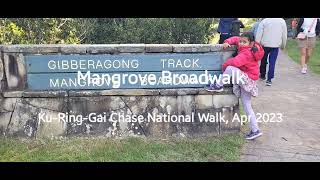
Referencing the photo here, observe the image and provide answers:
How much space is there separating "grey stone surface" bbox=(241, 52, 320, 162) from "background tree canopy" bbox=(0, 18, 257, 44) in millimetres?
1784

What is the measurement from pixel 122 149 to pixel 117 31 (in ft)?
12.9

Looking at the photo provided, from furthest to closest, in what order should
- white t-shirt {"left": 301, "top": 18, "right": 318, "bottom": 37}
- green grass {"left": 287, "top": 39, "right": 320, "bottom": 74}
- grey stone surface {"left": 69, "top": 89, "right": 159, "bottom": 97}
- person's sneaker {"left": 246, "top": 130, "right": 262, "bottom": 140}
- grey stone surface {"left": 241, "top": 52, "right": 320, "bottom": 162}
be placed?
green grass {"left": 287, "top": 39, "right": 320, "bottom": 74} → white t-shirt {"left": 301, "top": 18, "right": 318, "bottom": 37} → person's sneaker {"left": 246, "top": 130, "right": 262, "bottom": 140} → grey stone surface {"left": 69, "top": 89, "right": 159, "bottom": 97} → grey stone surface {"left": 241, "top": 52, "right": 320, "bottom": 162}

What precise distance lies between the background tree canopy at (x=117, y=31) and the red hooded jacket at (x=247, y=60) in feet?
10.6

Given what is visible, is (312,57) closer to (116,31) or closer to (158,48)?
(116,31)

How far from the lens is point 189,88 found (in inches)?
202

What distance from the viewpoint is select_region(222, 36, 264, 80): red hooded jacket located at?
4.95 metres

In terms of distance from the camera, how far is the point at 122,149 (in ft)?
15.8

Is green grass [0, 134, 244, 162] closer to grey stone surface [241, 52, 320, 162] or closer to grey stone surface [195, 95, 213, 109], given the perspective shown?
grey stone surface [241, 52, 320, 162]

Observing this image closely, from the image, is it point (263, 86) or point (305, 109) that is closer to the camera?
point (305, 109)

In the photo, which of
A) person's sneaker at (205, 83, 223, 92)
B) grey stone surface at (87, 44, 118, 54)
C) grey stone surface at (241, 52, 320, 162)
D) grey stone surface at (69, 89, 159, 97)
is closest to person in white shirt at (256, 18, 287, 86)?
grey stone surface at (241, 52, 320, 162)

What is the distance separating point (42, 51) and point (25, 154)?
124 centimetres

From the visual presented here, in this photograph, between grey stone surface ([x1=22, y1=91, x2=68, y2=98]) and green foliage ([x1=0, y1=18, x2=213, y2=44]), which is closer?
grey stone surface ([x1=22, y1=91, x2=68, y2=98])
